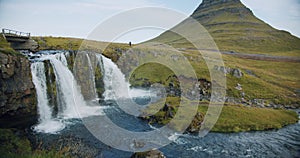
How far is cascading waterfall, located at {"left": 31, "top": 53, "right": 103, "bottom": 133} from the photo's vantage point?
33656mm

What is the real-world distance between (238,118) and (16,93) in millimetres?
34027

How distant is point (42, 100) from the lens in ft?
117

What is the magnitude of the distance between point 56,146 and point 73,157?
15.4 ft

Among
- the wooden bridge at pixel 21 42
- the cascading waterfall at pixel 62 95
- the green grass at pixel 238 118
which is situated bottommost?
the green grass at pixel 238 118

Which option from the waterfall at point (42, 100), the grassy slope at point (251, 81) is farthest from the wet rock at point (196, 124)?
the waterfall at point (42, 100)

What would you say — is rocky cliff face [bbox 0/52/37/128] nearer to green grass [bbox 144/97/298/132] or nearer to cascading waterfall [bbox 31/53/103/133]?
cascading waterfall [bbox 31/53/103/133]

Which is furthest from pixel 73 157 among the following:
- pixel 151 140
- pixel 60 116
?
pixel 60 116

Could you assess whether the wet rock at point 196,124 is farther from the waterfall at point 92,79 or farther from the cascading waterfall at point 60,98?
the waterfall at point 92,79

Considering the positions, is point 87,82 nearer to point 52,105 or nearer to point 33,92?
point 52,105

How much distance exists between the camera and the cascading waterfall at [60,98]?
33.7 m

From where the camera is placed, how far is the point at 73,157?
22031mm

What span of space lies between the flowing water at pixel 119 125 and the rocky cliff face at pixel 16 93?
2.07 meters

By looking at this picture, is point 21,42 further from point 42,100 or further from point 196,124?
point 196,124

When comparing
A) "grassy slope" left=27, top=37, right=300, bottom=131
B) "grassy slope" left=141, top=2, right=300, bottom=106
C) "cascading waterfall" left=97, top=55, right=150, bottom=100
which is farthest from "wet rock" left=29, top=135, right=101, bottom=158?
"grassy slope" left=141, top=2, right=300, bottom=106
